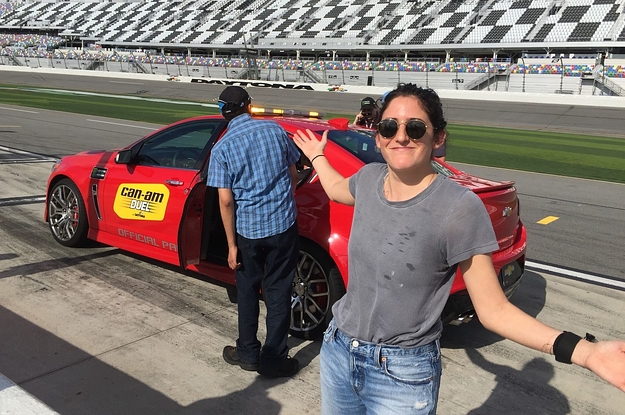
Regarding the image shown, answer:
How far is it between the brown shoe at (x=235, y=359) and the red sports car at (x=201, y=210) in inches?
24.9

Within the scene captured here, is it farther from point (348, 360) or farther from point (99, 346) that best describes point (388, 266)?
point (99, 346)

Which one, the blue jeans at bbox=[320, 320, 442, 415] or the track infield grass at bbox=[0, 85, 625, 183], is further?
the track infield grass at bbox=[0, 85, 625, 183]

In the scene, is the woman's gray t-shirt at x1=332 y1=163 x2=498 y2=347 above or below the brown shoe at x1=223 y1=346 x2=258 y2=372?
above

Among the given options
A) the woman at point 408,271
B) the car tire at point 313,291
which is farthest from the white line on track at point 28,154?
the woman at point 408,271

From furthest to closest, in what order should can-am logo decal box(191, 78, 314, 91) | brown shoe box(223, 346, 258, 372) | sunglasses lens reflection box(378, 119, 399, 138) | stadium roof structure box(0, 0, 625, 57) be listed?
1. stadium roof structure box(0, 0, 625, 57)
2. can-am logo decal box(191, 78, 314, 91)
3. brown shoe box(223, 346, 258, 372)
4. sunglasses lens reflection box(378, 119, 399, 138)

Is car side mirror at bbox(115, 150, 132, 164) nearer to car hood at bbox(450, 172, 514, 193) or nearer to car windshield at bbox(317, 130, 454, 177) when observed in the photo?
car windshield at bbox(317, 130, 454, 177)

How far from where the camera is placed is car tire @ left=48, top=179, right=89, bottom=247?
5.89m

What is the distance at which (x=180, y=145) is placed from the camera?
5.63 m

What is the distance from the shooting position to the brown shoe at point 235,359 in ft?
12.5

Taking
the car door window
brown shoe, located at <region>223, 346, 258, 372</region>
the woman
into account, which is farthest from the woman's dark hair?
the car door window

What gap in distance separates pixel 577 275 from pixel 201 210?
159 inches

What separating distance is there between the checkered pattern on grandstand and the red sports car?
45359 millimetres

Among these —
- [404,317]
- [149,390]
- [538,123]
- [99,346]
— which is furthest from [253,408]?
[538,123]

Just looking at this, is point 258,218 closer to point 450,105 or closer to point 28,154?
point 28,154
